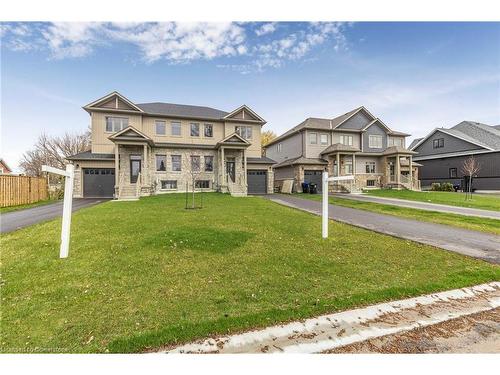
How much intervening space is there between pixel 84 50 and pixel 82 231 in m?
9.10

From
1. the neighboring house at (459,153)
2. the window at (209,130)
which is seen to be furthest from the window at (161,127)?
the neighboring house at (459,153)

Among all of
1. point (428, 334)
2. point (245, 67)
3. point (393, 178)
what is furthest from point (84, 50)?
point (393, 178)

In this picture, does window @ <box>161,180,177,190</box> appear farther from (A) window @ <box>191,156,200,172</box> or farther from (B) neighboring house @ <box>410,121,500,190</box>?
(B) neighboring house @ <box>410,121,500,190</box>

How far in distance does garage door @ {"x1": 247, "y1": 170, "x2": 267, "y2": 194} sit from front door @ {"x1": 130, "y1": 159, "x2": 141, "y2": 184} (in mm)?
10358

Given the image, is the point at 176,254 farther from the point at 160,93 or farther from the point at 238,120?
the point at 160,93

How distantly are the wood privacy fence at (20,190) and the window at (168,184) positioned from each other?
29.1ft

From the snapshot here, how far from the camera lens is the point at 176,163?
21.9m

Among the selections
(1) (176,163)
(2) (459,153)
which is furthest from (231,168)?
(2) (459,153)

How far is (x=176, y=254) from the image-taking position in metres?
5.22

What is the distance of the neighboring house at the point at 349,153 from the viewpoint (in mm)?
25828

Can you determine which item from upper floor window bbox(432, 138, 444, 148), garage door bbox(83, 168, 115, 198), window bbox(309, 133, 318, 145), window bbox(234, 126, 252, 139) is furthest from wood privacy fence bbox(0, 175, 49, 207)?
upper floor window bbox(432, 138, 444, 148)

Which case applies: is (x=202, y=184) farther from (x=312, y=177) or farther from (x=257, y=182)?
(x=312, y=177)

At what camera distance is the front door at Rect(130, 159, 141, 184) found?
2062cm

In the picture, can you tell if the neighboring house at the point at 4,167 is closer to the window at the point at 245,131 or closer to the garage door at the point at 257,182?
the window at the point at 245,131
